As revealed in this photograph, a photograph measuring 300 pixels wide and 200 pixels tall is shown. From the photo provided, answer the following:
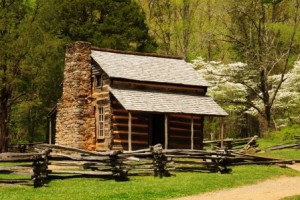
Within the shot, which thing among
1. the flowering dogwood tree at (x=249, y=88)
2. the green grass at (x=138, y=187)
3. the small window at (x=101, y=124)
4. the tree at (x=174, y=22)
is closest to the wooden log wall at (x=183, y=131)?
the small window at (x=101, y=124)

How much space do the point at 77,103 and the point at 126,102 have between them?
182 inches

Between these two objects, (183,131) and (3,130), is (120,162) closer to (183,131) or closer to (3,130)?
(183,131)

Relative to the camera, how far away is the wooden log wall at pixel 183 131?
31.8m

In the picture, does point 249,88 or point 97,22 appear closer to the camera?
point 97,22

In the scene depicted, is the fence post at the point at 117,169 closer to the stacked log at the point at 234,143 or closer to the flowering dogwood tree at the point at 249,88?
the stacked log at the point at 234,143

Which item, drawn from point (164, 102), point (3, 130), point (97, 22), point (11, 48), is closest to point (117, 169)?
point (164, 102)

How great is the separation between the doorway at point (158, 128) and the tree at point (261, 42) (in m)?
14.1

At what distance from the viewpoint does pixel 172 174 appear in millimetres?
22719

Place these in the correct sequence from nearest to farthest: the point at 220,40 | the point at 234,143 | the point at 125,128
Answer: the point at 125,128 < the point at 234,143 < the point at 220,40

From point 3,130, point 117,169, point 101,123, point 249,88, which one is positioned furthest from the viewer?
point 249,88

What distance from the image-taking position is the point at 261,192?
19094 mm

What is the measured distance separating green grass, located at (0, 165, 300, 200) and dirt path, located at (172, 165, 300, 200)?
1.62 ft

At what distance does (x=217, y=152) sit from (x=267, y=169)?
8.28ft

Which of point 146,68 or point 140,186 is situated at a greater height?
point 146,68
